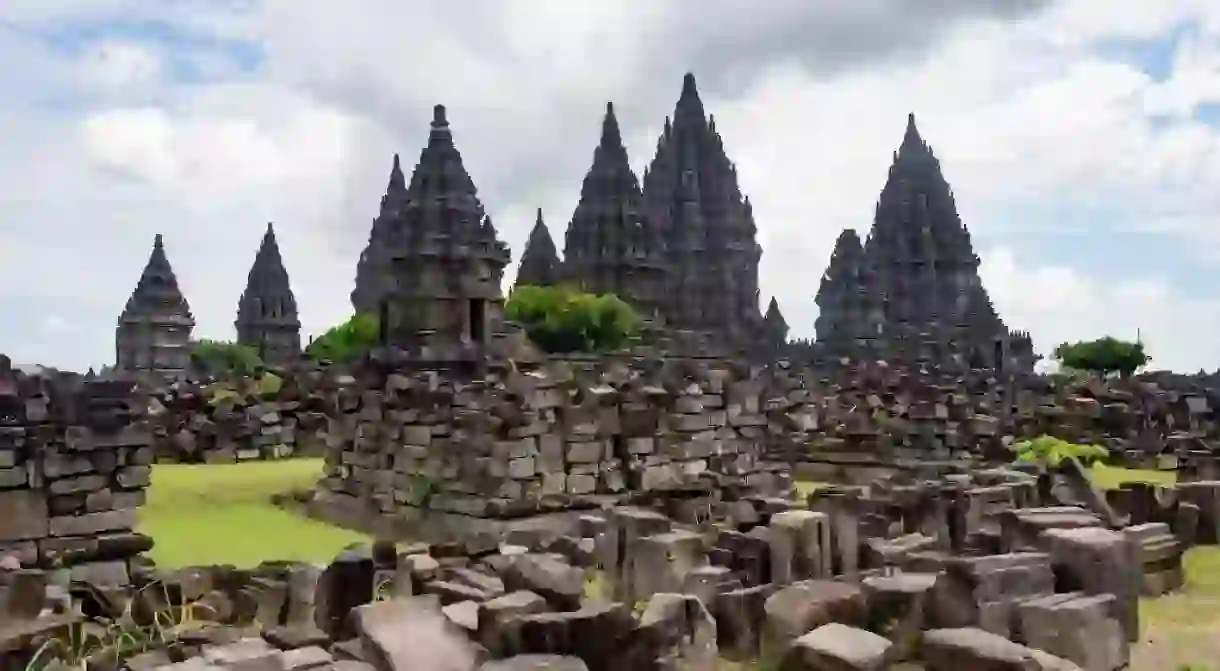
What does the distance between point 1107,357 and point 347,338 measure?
108 feet

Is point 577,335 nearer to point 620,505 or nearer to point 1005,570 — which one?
point 620,505

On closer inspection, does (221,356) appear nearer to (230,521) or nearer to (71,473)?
(230,521)

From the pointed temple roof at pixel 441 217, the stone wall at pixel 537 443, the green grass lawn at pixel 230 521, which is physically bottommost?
the green grass lawn at pixel 230 521

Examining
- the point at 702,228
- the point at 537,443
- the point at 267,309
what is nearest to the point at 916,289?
the point at 702,228

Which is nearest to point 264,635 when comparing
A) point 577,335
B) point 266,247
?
point 577,335

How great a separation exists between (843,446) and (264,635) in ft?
46.6

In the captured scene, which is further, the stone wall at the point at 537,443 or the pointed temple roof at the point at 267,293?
the pointed temple roof at the point at 267,293

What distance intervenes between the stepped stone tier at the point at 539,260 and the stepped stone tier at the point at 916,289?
12.5 m

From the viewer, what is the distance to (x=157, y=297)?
37188 mm

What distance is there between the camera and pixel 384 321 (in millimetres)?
20156

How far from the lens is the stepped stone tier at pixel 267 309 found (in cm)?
5175

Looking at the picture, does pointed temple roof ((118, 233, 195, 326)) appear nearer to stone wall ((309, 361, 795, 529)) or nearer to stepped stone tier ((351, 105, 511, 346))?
stepped stone tier ((351, 105, 511, 346))

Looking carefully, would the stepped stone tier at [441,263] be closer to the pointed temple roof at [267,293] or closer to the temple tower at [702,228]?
the temple tower at [702,228]

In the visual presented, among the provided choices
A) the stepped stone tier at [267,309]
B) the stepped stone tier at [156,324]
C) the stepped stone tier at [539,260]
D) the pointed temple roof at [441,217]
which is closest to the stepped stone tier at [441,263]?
the pointed temple roof at [441,217]
